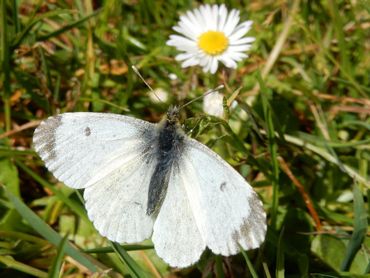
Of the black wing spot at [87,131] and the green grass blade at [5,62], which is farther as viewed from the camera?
the green grass blade at [5,62]

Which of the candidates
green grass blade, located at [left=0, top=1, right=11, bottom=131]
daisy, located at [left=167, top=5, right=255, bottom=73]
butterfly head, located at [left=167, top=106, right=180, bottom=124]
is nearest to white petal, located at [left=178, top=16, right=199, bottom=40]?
daisy, located at [left=167, top=5, right=255, bottom=73]

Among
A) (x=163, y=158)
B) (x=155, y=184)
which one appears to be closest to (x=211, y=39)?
(x=163, y=158)

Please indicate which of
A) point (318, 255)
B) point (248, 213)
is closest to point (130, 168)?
point (248, 213)

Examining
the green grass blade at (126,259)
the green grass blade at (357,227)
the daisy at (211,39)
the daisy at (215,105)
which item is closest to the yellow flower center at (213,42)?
the daisy at (211,39)

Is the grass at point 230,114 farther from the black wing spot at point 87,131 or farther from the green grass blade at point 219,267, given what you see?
the black wing spot at point 87,131

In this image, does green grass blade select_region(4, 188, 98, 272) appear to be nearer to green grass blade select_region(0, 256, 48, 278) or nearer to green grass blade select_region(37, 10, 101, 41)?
green grass blade select_region(0, 256, 48, 278)

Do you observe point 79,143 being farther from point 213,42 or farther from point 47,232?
point 213,42

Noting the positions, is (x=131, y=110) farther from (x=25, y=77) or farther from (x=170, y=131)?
(x=170, y=131)
